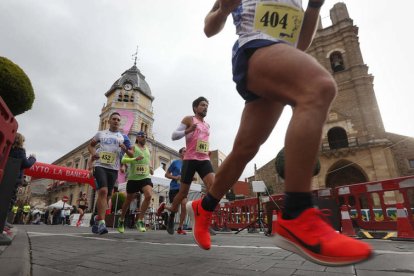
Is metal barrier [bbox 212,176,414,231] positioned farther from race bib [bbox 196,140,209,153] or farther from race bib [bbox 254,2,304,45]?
race bib [bbox 254,2,304,45]

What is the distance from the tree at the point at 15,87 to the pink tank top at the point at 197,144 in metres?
2.33

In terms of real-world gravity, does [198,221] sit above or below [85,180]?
below

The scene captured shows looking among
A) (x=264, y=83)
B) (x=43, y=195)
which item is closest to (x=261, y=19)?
(x=264, y=83)

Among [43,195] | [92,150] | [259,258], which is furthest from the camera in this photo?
[43,195]

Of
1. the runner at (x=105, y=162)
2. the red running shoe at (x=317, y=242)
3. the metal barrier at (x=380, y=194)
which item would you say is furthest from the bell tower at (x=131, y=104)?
the red running shoe at (x=317, y=242)

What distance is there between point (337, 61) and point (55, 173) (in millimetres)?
26136

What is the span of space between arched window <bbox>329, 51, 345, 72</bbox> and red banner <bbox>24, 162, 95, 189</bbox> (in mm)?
23674

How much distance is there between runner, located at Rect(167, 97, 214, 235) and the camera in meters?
4.25

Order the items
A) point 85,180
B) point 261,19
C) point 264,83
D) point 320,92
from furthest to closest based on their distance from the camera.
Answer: point 85,180 → point 261,19 → point 264,83 → point 320,92

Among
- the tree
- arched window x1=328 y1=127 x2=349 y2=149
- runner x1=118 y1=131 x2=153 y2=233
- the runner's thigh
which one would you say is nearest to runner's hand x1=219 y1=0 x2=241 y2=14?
the runner's thigh

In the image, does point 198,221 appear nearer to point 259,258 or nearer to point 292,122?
point 259,258

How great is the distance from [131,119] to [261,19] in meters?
31.8

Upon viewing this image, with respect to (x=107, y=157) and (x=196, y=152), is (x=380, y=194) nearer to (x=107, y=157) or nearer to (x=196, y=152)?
(x=196, y=152)

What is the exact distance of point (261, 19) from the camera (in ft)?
5.07
